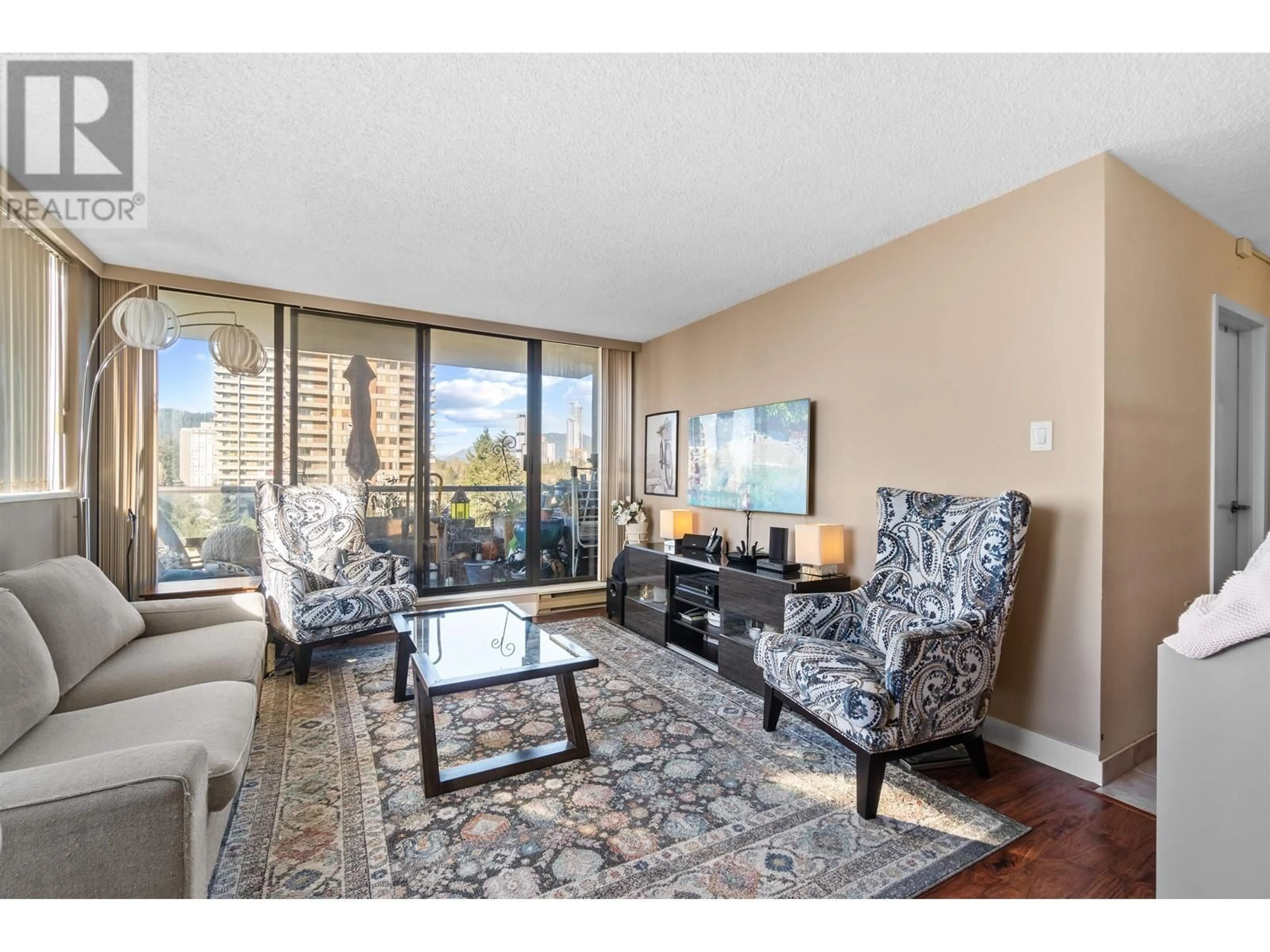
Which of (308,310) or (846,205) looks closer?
(846,205)

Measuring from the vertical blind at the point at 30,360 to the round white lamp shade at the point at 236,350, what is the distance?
67cm

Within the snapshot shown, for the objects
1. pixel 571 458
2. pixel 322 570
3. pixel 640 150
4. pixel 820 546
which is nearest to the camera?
pixel 640 150

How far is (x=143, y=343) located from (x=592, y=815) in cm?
318

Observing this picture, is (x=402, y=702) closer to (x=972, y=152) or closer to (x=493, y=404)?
(x=493, y=404)

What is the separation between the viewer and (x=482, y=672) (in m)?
2.28

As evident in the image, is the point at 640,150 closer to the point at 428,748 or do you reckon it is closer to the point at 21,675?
the point at 428,748

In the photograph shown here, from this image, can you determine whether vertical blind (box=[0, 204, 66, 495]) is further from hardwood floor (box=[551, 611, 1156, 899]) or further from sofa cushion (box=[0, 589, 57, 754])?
hardwood floor (box=[551, 611, 1156, 899])

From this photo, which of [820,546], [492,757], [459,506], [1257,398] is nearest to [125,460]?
[459,506]

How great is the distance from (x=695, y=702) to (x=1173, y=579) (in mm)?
2245

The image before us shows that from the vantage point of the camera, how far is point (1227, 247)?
288 cm

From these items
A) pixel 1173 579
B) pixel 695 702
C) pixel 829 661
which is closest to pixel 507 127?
pixel 829 661

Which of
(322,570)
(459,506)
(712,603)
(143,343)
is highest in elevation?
(143,343)

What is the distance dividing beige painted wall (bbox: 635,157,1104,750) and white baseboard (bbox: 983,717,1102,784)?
0.03 m

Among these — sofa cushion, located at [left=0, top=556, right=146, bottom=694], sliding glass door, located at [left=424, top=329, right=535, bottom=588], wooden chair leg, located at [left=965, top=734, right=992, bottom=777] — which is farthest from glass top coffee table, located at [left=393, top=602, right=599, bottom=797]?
sliding glass door, located at [left=424, top=329, right=535, bottom=588]
